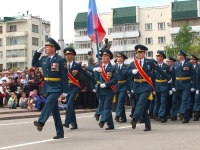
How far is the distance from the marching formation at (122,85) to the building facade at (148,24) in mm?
60238

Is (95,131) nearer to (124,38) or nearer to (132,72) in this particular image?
(132,72)

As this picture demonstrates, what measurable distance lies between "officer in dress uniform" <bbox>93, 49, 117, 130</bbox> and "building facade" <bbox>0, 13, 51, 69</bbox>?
238 ft

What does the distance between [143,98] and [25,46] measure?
249ft

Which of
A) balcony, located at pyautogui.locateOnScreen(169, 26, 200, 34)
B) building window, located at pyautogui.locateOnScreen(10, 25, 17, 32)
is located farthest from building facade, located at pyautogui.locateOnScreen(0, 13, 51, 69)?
balcony, located at pyautogui.locateOnScreen(169, 26, 200, 34)

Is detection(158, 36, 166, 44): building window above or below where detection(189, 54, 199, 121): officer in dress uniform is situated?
above

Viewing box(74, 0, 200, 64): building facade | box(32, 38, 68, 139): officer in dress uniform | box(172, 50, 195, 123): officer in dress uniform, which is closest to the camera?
box(32, 38, 68, 139): officer in dress uniform

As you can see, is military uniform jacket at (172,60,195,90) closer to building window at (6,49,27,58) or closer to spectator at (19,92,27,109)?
spectator at (19,92,27,109)

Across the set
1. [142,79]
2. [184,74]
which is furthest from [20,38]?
[142,79]

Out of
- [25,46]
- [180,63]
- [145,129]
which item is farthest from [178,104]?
[25,46]

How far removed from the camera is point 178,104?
1512cm

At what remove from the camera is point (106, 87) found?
12.1m

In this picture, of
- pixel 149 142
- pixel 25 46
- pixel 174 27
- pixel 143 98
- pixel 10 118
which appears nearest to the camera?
pixel 149 142

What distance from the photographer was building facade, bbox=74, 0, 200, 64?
75.5m

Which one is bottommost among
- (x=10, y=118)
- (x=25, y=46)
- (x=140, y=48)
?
(x=10, y=118)
